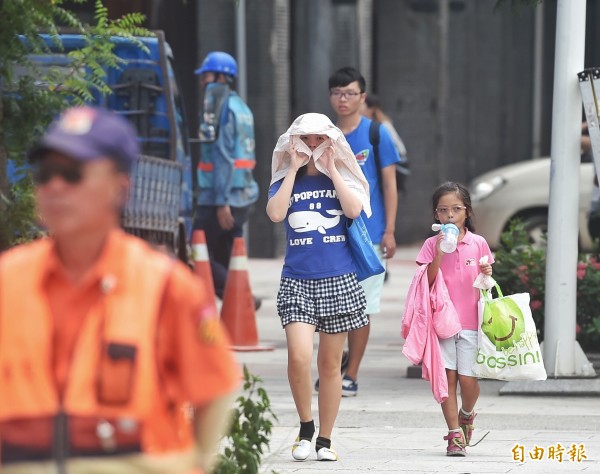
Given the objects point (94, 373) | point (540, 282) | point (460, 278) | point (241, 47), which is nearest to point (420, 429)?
point (460, 278)

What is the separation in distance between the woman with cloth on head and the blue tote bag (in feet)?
0.11

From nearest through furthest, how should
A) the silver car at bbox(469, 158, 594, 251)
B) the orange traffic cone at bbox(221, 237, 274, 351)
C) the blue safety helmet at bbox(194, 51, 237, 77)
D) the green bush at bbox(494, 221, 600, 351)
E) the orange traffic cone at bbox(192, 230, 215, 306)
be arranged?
the green bush at bbox(494, 221, 600, 351)
the orange traffic cone at bbox(221, 237, 274, 351)
the orange traffic cone at bbox(192, 230, 215, 306)
the blue safety helmet at bbox(194, 51, 237, 77)
the silver car at bbox(469, 158, 594, 251)

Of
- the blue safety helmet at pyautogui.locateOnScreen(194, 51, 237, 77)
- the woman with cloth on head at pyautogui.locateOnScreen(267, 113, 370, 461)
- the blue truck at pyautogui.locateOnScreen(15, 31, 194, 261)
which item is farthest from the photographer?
the blue safety helmet at pyautogui.locateOnScreen(194, 51, 237, 77)

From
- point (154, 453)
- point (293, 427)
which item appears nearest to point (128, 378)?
point (154, 453)

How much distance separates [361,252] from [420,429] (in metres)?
1.24

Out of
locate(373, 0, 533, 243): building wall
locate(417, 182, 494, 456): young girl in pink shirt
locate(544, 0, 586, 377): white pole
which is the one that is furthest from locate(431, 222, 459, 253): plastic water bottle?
locate(373, 0, 533, 243): building wall

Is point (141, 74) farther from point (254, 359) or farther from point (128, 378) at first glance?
point (128, 378)

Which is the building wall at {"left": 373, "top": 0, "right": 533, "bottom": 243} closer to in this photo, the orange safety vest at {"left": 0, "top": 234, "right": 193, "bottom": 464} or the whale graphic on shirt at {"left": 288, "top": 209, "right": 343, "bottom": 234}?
the whale graphic on shirt at {"left": 288, "top": 209, "right": 343, "bottom": 234}

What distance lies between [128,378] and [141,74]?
9.44m

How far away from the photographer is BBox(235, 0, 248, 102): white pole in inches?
771

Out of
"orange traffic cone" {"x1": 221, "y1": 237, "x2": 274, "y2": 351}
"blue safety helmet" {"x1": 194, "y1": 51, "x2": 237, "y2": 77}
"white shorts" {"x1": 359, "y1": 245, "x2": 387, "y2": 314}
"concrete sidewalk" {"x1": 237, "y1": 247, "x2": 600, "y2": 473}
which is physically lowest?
"concrete sidewalk" {"x1": 237, "y1": 247, "x2": 600, "y2": 473}

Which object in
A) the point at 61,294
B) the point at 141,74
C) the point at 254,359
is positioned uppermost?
the point at 141,74

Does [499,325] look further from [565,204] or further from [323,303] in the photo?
[565,204]

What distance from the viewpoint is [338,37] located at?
2158 cm
